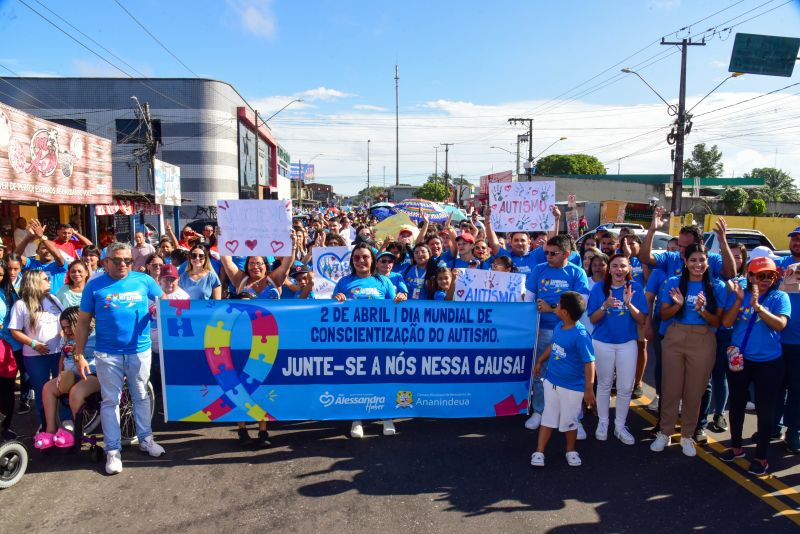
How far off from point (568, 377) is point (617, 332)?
2.88 ft

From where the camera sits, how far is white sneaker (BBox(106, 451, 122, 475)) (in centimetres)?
428

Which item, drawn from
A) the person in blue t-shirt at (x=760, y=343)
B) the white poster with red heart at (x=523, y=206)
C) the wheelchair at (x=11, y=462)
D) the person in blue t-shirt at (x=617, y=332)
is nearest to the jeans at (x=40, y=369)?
the wheelchair at (x=11, y=462)

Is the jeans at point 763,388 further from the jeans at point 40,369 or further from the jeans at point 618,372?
the jeans at point 40,369

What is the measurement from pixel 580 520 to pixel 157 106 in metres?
40.6

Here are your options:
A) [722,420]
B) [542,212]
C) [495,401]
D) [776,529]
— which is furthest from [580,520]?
[542,212]

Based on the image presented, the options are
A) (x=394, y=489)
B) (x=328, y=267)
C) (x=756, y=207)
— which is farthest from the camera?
(x=756, y=207)

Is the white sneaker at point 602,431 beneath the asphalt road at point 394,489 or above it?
above

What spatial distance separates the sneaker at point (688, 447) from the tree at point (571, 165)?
80037 millimetres

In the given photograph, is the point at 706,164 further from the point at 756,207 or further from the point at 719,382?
the point at 719,382

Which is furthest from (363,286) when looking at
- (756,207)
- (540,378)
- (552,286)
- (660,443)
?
(756,207)

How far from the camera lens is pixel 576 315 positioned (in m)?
4.32

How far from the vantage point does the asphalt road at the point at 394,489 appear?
3.65m

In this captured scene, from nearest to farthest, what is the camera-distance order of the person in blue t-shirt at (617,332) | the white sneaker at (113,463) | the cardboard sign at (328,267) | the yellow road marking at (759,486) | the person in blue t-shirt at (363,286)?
the yellow road marking at (759,486) < the white sneaker at (113,463) < the person in blue t-shirt at (617,332) < the person in blue t-shirt at (363,286) < the cardboard sign at (328,267)

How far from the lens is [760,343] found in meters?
4.36
